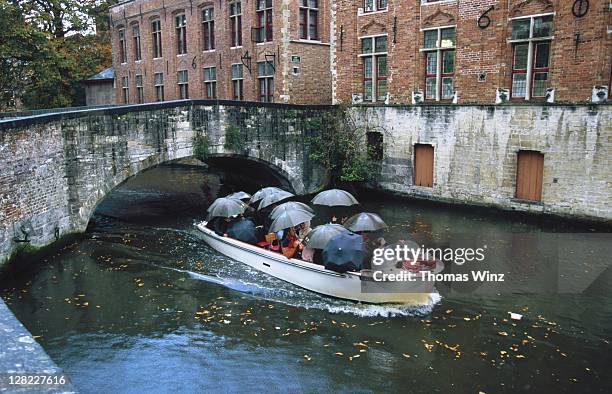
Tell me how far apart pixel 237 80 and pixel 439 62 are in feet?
37.5

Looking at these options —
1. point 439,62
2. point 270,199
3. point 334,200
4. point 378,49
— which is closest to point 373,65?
point 378,49

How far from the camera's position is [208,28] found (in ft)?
90.2

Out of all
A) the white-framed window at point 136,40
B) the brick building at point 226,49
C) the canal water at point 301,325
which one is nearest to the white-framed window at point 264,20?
the brick building at point 226,49

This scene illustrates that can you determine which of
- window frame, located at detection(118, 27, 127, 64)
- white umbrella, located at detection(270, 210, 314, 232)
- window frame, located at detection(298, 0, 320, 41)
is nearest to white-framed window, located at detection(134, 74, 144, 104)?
window frame, located at detection(118, 27, 127, 64)

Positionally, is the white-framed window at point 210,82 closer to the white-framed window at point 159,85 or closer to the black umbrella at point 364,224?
the white-framed window at point 159,85

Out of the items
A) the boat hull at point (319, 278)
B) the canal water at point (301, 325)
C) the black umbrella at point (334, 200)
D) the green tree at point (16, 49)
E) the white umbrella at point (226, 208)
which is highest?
the green tree at point (16, 49)

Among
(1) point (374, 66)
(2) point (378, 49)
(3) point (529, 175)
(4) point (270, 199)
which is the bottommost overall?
(4) point (270, 199)

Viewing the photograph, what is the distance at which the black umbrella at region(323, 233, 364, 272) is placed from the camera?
33.3ft

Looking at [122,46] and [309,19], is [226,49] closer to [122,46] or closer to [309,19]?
[309,19]

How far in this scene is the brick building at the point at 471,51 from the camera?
49.1 ft

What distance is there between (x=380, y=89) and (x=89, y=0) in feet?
80.6

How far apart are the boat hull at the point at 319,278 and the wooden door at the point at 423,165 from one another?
904 centimetres

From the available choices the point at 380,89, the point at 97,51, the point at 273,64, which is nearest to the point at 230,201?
the point at 380,89

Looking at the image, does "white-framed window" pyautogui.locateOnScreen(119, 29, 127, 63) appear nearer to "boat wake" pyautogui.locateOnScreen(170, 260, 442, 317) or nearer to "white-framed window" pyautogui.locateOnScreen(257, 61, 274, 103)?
"white-framed window" pyautogui.locateOnScreen(257, 61, 274, 103)
